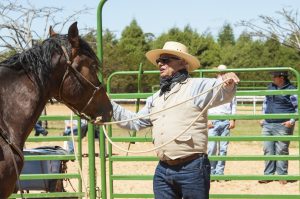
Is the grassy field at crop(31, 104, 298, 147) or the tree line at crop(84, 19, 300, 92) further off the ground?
the tree line at crop(84, 19, 300, 92)

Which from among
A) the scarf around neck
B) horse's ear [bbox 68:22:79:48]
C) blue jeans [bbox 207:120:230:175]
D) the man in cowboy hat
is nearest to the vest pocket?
the man in cowboy hat

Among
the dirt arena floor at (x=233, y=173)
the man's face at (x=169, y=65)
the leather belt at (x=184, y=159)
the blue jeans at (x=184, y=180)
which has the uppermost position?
the man's face at (x=169, y=65)

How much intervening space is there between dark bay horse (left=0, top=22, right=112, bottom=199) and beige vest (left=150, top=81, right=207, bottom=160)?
52 centimetres

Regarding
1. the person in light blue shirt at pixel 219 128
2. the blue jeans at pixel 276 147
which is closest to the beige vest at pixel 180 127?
the person in light blue shirt at pixel 219 128

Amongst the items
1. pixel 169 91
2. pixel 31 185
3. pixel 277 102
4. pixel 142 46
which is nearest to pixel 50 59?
pixel 169 91

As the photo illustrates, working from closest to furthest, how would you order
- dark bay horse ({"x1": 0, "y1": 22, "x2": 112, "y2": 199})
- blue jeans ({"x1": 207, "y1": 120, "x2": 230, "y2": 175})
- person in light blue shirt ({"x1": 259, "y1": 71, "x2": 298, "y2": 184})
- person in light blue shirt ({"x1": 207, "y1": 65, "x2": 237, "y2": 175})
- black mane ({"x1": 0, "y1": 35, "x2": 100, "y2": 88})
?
1. dark bay horse ({"x1": 0, "y1": 22, "x2": 112, "y2": 199})
2. black mane ({"x1": 0, "y1": 35, "x2": 100, "y2": 88})
3. person in light blue shirt ({"x1": 259, "y1": 71, "x2": 298, "y2": 184})
4. person in light blue shirt ({"x1": 207, "y1": 65, "x2": 237, "y2": 175})
5. blue jeans ({"x1": 207, "y1": 120, "x2": 230, "y2": 175})

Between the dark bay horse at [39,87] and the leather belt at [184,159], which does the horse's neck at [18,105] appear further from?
the leather belt at [184,159]

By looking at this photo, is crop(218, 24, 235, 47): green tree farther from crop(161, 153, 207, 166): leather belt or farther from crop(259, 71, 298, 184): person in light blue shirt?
crop(161, 153, 207, 166): leather belt

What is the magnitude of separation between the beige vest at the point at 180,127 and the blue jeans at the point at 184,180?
94 mm

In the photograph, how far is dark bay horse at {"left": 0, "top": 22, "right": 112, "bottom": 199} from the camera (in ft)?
14.5

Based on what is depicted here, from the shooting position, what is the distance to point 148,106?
17.2ft

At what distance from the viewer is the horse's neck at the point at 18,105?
177 inches

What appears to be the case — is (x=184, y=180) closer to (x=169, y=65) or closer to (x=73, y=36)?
(x=169, y=65)

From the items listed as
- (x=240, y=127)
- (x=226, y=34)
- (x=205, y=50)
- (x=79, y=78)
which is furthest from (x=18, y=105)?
(x=226, y=34)
